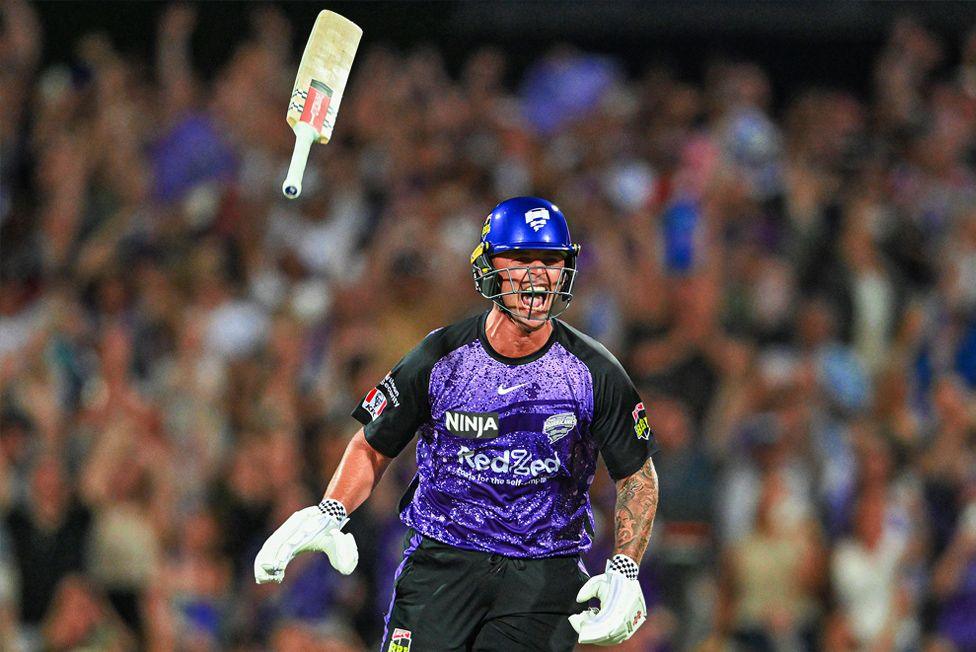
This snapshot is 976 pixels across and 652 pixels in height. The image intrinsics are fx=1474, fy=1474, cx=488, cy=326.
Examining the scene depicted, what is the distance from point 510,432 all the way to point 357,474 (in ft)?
2.15

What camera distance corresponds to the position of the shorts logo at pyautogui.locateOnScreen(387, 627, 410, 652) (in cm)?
567

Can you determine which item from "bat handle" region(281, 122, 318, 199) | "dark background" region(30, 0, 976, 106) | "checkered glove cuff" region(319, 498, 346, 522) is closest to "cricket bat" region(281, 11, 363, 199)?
"bat handle" region(281, 122, 318, 199)

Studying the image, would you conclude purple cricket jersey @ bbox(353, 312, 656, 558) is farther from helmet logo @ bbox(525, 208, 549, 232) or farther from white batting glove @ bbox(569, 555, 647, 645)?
helmet logo @ bbox(525, 208, 549, 232)

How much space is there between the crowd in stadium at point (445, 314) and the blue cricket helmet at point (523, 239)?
4099 millimetres

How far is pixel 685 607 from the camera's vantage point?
9.98 metres

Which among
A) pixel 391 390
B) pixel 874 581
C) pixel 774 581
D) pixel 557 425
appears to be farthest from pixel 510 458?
pixel 874 581

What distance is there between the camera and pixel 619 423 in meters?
5.70

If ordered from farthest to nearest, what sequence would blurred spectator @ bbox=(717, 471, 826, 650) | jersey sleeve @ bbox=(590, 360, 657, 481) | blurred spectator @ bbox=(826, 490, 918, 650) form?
blurred spectator @ bbox=(826, 490, 918, 650), blurred spectator @ bbox=(717, 471, 826, 650), jersey sleeve @ bbox=(590, 360, 657, 481)

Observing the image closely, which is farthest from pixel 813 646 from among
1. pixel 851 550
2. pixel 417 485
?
pixel 417 485

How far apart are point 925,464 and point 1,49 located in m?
8.06

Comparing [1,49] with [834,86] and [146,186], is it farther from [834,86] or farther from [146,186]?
[834,86]

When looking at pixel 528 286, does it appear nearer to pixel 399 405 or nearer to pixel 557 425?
pixel 557 425

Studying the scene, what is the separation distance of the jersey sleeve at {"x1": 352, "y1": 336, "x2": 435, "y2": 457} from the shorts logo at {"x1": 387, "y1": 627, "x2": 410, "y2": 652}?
2.28 ft

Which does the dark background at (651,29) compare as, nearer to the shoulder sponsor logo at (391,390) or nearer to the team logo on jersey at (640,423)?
the shoulder sponsor logo at (391,390)
